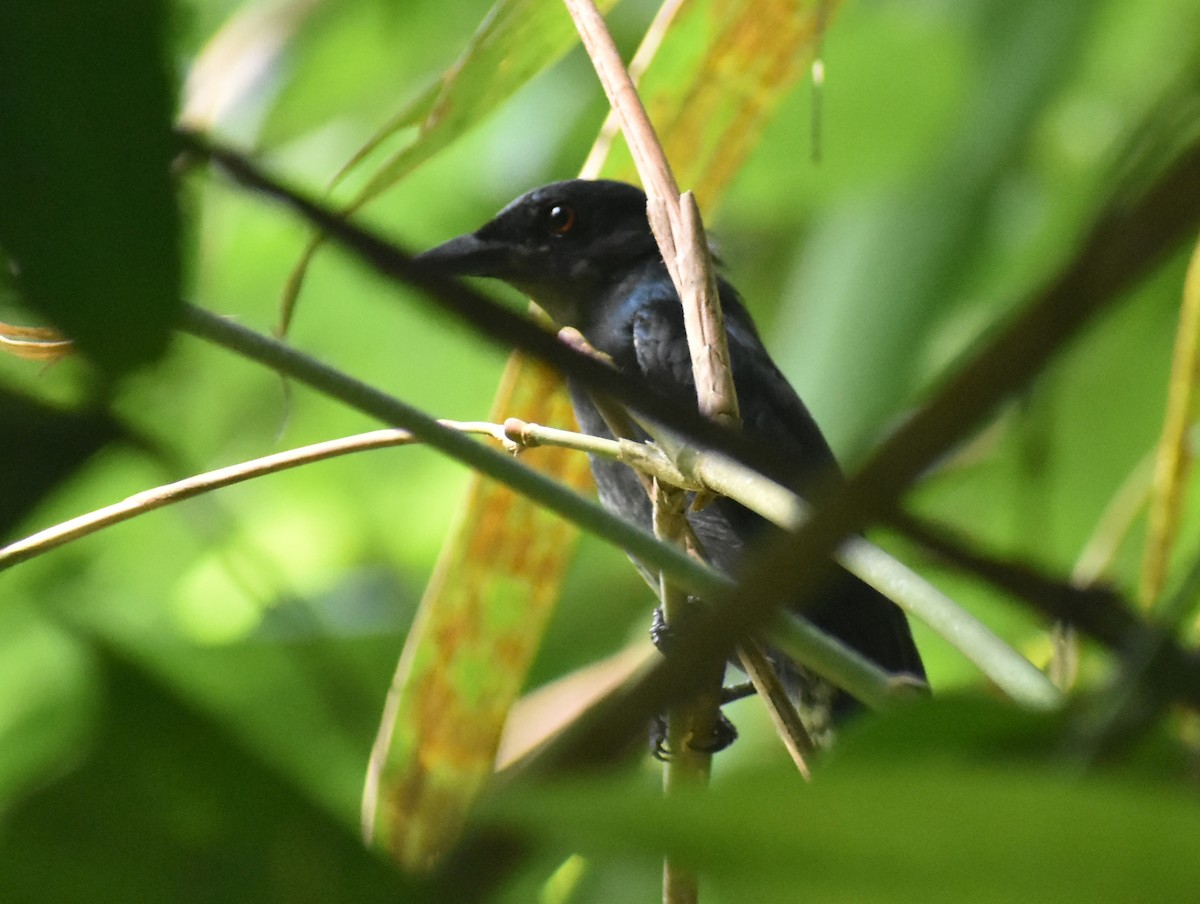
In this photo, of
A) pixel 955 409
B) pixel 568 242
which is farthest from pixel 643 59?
pixel 955 409

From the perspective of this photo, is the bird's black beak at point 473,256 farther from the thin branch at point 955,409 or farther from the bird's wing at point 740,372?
the thin branch at point 955,409

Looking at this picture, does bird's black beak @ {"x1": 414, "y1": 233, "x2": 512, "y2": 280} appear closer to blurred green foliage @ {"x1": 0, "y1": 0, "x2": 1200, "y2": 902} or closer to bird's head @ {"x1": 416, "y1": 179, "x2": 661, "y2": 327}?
bird's head @ {"x1": 416, "y1": 179, "x2": 661, "y2": 327}

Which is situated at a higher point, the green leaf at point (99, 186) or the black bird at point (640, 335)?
the green leaf at point (99, 186)

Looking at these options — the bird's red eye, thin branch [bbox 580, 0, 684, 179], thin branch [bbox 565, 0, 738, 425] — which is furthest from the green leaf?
the bird's red eye

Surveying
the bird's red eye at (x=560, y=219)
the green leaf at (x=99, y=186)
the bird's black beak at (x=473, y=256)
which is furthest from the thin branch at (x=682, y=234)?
the bird's red eye at (x=560, y=219)

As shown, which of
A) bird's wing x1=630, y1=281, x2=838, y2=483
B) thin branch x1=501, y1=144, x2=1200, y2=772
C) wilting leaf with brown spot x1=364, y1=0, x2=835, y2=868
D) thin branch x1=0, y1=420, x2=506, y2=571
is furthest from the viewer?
bird's wing x1=630, y1=281, x2=838, y2=483

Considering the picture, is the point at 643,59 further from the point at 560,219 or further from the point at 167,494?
the point at 167,494

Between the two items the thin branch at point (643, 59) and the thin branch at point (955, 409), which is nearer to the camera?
the thin branch at point (955, 409)
